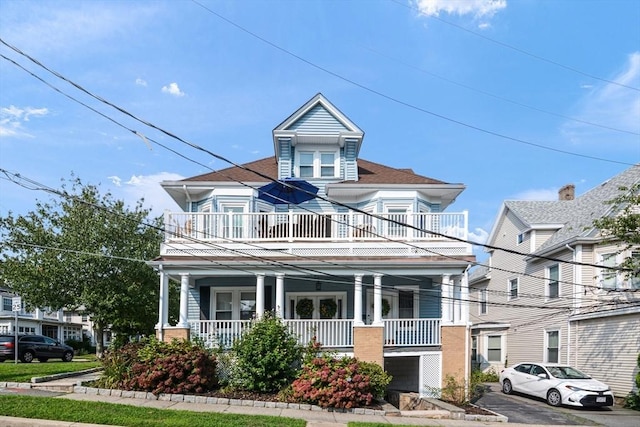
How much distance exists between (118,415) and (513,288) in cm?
2133

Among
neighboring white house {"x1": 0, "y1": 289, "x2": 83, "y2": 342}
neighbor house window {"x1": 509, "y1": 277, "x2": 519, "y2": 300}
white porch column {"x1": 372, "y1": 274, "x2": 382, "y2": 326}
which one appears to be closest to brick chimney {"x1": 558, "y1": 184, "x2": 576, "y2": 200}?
neighbor house window {"x1": 509, "y1": 277, "x2": 519, "y2": 300}

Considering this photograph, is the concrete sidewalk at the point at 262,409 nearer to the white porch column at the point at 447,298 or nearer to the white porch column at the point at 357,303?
the white porch column at the point at 357,303

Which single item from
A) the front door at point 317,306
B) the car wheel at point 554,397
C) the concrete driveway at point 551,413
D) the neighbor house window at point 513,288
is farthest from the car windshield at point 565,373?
the neighbor house window at point 513,288

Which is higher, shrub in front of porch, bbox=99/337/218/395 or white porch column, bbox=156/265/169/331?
white porch column, bbox=156/265/169/331

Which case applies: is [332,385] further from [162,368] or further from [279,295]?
[162,368]

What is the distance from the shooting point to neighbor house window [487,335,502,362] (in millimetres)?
27359

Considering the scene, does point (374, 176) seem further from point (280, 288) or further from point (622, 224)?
point (622, 224)

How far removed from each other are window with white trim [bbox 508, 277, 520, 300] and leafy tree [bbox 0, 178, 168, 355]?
18.3 metres

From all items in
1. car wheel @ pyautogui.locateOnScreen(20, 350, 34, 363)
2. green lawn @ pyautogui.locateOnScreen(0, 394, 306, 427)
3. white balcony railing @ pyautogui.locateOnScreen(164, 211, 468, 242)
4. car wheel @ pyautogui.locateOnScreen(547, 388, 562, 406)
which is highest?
white balcony railing @ pyautogui.locateOnScreen(164, 211, 468, 242)

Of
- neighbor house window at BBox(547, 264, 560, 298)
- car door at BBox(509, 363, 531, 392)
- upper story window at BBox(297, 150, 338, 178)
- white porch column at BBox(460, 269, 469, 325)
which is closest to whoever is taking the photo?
white porch column at BBox(460, 269, 469, 325)

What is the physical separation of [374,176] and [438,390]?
8569mm

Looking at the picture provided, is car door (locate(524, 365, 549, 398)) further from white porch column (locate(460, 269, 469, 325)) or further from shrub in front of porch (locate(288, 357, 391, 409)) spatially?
shrub in front of porch (locate(288, 357, 391, 409))

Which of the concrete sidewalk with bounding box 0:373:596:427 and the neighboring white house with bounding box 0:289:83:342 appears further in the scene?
the neighboring white house with bounding box 0:289:83:342

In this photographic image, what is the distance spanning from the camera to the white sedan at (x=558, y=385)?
1612 cm
